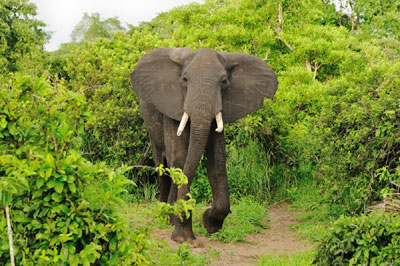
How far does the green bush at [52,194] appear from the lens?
3051 mm

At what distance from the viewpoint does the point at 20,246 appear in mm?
3129

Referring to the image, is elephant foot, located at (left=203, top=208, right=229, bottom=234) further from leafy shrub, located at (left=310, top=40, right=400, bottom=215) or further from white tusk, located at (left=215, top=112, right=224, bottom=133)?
leafy shrub, located at (left=310, top=40, right=400, bottom=215)

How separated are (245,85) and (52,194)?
186 inches

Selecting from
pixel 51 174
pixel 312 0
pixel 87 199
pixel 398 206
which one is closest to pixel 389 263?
pixel 398 206

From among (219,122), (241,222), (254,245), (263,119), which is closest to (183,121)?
(219,122)

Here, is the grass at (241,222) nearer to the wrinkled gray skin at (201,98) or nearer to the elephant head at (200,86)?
the wrinkled gray skin at (201,98)

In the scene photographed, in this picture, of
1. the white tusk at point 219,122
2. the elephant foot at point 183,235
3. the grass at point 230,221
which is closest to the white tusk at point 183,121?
the white tusk at point 219,122

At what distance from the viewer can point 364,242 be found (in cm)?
453

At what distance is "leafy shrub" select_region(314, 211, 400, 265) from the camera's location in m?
4.47

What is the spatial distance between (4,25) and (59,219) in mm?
24843

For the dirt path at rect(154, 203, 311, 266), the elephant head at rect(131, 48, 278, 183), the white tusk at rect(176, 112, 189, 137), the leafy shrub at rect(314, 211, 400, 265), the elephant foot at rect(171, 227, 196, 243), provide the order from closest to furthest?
the leafy shrub at rect(314, 211, 400, 265), the dirt path at rect(154, 203, 311, 266), the elephant head at rect(131, 48, 278, 183), the white tusk at rect(176, 112, 189, 137), the elephant foot at rect(171, 227, 196, 243)

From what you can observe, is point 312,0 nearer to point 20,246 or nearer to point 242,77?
point 242,77

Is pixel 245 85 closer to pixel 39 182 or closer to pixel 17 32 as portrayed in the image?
pixel 39 182

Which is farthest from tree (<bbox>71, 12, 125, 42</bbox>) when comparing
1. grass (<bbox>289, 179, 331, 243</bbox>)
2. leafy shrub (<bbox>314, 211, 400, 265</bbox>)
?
leafy shrub (<bbox>314, 211, 400, 265</bbox>)
